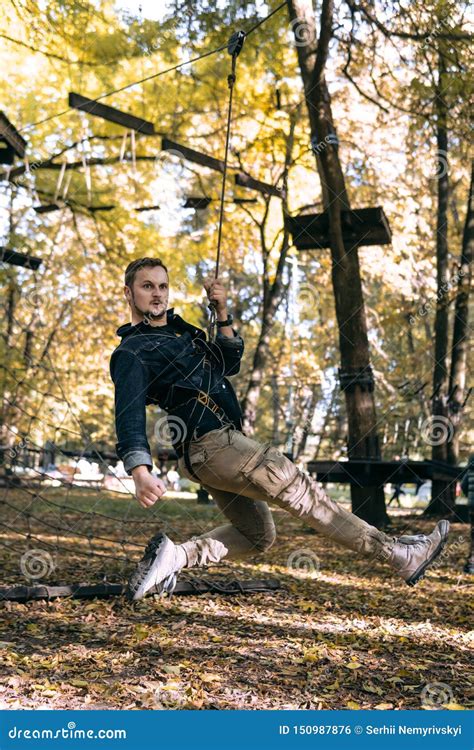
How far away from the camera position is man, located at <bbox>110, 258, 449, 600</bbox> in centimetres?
342

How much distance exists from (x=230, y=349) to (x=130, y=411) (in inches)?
28.2

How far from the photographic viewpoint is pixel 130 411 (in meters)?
3.30

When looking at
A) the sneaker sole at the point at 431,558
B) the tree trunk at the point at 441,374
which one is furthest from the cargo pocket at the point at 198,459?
the tree trunk at the point at 441,374

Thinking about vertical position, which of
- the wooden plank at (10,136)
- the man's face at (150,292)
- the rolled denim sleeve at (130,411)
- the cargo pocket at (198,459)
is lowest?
the cargo pocket at (198,459)

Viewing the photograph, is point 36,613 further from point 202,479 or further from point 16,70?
point 16,70

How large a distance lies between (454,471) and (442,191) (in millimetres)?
5314

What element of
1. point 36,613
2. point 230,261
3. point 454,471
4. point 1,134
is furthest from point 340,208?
point 230,261

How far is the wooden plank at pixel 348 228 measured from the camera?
7.72 meters

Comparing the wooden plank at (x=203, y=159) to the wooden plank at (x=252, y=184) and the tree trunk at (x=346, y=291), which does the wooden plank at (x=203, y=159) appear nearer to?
the wooden plank at (x=252, y=184)

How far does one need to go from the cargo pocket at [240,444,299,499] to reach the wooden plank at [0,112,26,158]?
5.18m

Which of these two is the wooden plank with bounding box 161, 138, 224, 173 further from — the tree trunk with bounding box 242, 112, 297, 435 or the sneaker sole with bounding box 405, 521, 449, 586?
the sneaker sole with bounding box 405, 521, 449, 586

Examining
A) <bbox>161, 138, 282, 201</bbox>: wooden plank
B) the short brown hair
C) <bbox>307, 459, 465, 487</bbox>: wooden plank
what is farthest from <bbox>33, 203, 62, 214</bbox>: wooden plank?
the short brown hair

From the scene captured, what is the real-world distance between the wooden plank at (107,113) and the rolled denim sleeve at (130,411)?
5.83 m

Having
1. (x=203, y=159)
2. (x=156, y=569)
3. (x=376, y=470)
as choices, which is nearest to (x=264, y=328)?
(x=203, y=159)
